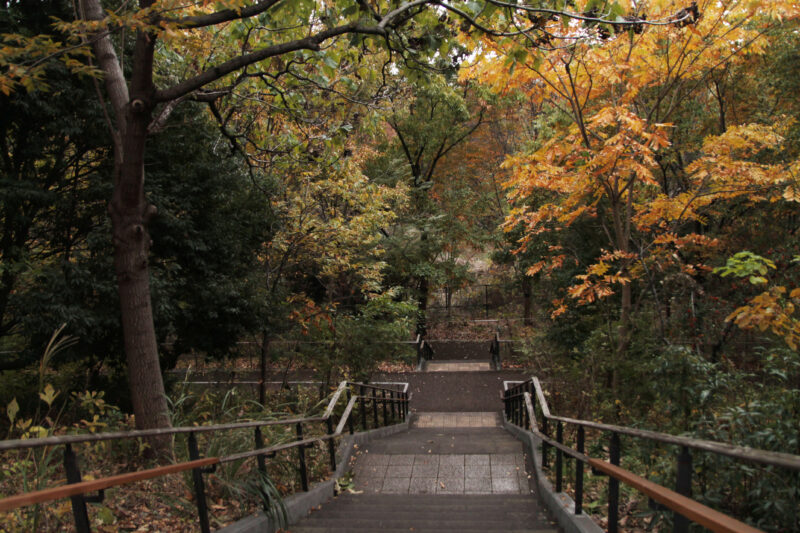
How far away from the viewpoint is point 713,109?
13.1 metres

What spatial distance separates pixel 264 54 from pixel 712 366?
13.9 ft

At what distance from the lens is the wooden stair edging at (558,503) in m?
3.64

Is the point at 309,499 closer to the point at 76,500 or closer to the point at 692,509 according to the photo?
the point at 76,500

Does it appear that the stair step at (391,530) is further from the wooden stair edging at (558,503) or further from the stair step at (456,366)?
the stair step at (456,366)

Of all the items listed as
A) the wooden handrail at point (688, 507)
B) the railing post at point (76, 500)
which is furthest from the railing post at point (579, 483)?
the railing post at point (76, 500)

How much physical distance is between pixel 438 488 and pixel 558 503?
186 cm

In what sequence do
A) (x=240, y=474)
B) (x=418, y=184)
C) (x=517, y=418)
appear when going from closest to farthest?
(x=240, y=474)
(x=517, y=418)
(x=418, y=184)

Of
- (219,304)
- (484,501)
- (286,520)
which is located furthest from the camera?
(219,304)

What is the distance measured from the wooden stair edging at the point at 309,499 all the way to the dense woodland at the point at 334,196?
1.59m

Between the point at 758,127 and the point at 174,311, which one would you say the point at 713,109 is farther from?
the point at 174,311

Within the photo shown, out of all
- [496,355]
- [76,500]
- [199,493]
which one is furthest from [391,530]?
[496,355]

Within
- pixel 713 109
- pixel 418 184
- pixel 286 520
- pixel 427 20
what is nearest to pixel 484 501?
pixel 286 520

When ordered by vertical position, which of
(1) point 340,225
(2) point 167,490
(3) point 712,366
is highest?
(1) point 340,225

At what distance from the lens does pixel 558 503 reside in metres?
4.34
